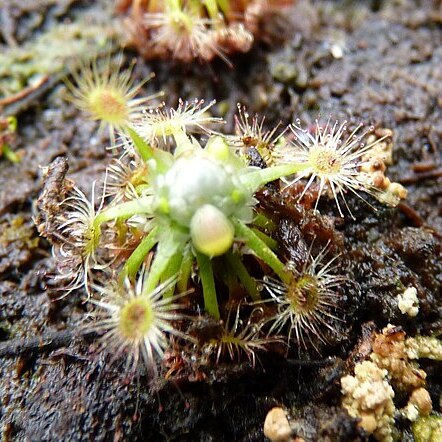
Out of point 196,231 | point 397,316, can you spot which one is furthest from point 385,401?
point 196,231

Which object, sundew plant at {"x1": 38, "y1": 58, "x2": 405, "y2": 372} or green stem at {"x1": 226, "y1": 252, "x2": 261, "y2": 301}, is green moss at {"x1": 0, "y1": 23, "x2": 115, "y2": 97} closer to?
sundew plant at {"x1": 38, "y1": 58, "x2": 405, "y2": 372}

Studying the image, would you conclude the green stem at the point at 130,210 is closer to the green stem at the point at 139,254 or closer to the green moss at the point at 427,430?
the green stem at the point at 139,254

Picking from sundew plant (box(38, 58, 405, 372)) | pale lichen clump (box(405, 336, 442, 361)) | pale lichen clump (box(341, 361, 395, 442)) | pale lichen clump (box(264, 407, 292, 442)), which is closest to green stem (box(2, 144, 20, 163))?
sundew plant (box(38, 58, 405, 372))

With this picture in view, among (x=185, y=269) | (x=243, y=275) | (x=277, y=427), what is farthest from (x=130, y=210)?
(x=277, y=427)

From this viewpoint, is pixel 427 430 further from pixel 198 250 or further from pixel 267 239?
pixel 198 250

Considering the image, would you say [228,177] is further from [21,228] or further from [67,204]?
[21,228]
